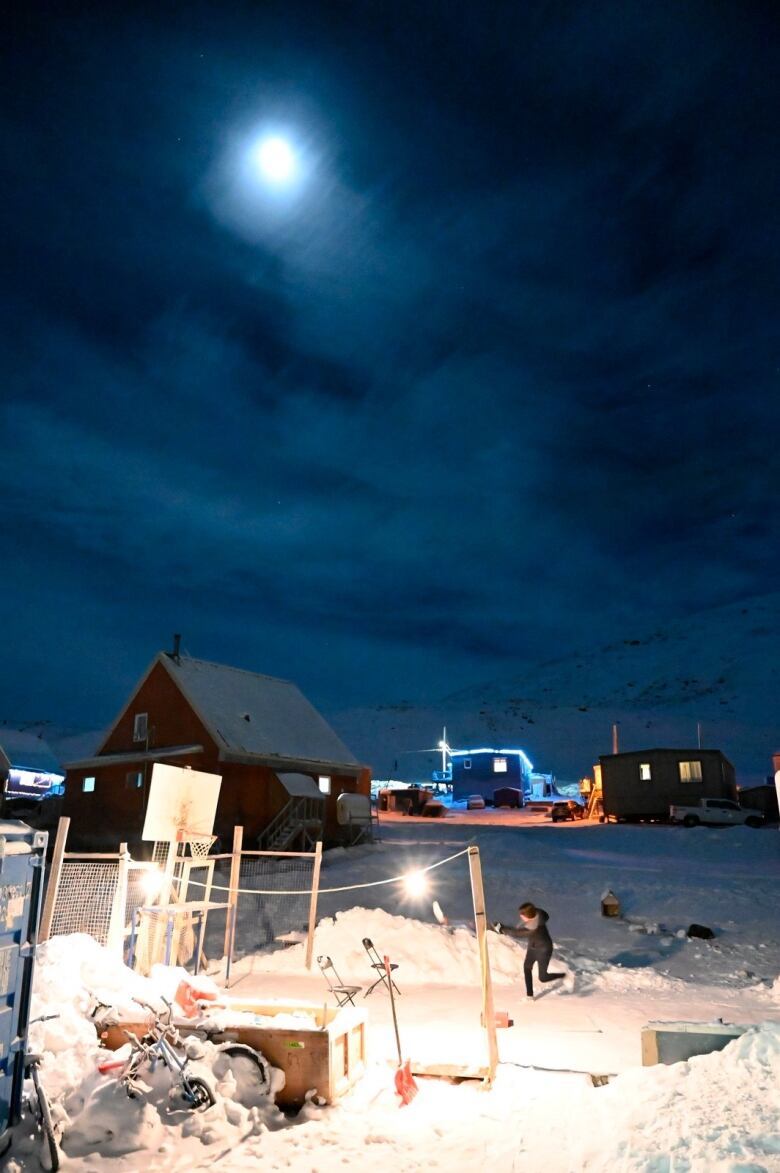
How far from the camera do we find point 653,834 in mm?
35938

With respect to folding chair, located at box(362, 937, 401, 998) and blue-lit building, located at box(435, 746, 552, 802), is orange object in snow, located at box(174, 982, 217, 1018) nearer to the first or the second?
folding chair, located at box(362, 937, 401, 998)

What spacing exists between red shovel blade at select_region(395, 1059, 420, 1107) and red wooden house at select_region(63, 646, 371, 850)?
23.0m

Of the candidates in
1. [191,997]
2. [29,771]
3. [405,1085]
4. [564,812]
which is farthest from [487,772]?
[405,1085]

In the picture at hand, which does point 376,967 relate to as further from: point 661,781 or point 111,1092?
point 661,781

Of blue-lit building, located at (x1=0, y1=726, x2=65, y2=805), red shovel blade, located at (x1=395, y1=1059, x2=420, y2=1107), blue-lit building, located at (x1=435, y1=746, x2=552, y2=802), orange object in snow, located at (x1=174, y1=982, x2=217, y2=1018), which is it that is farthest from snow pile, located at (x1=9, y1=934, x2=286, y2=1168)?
blue-lit building, located at (x1=435, y1=746, x2=552, y2=802)

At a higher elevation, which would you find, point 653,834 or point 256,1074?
point 653,834

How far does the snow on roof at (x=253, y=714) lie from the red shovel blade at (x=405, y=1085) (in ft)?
80.3

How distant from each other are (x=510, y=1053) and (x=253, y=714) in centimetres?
2787

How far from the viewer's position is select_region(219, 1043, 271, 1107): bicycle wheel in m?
8.15

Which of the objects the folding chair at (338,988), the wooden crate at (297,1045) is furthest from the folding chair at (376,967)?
the wooden crate at (297,1045)

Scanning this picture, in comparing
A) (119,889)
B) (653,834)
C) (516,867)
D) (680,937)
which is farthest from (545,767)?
(119,889)

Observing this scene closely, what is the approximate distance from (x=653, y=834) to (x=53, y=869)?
30.7 m

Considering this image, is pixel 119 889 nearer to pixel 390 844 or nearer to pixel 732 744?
pixel 390 844

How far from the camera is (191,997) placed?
366 inches
